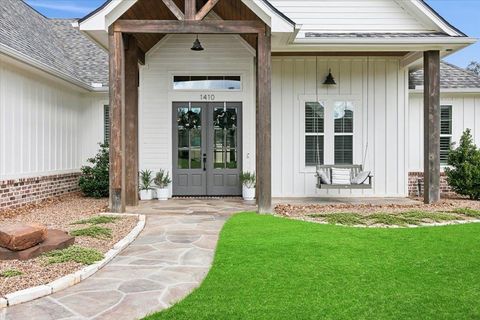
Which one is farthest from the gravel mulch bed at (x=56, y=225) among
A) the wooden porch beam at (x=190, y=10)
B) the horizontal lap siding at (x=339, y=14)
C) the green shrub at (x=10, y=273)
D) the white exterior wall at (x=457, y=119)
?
the white exterior wall at (x=457, y=119)

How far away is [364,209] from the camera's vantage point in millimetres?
9617

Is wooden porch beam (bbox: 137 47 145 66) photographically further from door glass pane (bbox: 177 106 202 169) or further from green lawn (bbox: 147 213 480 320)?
green lawn (bbox: 147 213 480 320)

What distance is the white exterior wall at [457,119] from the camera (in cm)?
1303

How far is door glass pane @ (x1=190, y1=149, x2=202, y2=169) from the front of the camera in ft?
39.4

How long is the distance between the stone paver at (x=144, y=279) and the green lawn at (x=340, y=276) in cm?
23

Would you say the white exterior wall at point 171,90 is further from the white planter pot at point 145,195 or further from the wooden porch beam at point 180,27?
the wooden porch beam at point 180,27

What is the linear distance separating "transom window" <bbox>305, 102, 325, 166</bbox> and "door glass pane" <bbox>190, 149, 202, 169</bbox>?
9.11 ft

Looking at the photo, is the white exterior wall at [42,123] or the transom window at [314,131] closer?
the white exterior wall at [42,123]

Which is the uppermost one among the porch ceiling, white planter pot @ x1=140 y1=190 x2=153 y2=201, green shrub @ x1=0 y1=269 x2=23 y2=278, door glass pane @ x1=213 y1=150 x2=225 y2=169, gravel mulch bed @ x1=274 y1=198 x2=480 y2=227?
the porch ceiling

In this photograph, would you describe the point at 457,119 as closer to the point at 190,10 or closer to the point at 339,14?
the point at 339,14

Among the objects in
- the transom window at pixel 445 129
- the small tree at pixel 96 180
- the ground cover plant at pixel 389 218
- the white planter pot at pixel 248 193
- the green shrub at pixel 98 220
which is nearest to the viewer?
the green shrub at pixel 98 220

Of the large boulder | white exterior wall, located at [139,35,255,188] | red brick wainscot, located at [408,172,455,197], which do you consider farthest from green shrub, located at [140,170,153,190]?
red brick wainscot, located at [408,172,455,197]

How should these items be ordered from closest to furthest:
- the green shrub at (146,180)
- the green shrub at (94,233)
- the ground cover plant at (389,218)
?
the green shrub at (94,233) < the ground cover plant at (389,218) < the green shrub at (146,180)

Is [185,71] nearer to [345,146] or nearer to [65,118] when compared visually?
[65,118]
